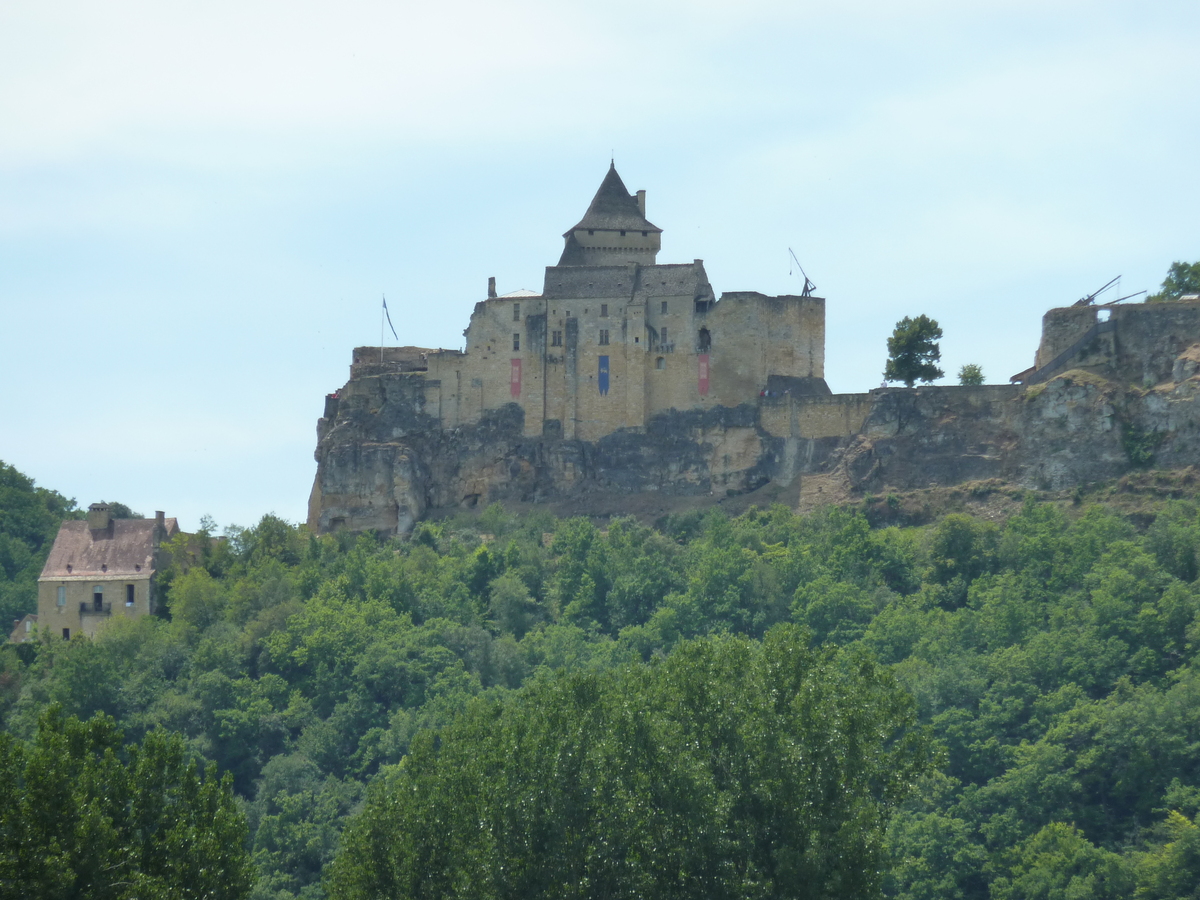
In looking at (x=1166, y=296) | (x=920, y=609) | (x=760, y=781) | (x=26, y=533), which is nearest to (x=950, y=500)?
(x=920, y=609)

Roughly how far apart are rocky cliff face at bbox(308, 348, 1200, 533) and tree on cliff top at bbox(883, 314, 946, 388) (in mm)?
2482

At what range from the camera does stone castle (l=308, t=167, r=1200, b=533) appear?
66.4 m

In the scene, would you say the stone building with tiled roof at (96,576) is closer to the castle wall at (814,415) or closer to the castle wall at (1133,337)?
the castle wall at (814,415)

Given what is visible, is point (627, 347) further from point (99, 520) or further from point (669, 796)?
point (669, 796)

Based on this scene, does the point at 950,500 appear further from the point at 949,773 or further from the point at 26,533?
the point at 26,533

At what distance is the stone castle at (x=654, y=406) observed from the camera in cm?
6638

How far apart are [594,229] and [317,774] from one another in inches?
894

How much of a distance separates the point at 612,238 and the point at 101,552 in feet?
63.4

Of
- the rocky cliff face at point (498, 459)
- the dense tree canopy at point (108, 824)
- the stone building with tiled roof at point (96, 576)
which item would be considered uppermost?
the rocky cliff face at point (498, 459)

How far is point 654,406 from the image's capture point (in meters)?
71.1

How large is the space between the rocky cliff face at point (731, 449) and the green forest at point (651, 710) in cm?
123

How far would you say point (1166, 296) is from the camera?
69.1 metres

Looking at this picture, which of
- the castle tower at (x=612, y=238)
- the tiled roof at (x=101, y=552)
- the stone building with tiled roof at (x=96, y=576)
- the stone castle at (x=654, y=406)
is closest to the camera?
the stone castle at (x=654, y=406)

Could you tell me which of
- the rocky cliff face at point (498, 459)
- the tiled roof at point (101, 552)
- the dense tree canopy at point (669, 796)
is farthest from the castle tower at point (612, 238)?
the dense tree canopy at point (669, 796)
